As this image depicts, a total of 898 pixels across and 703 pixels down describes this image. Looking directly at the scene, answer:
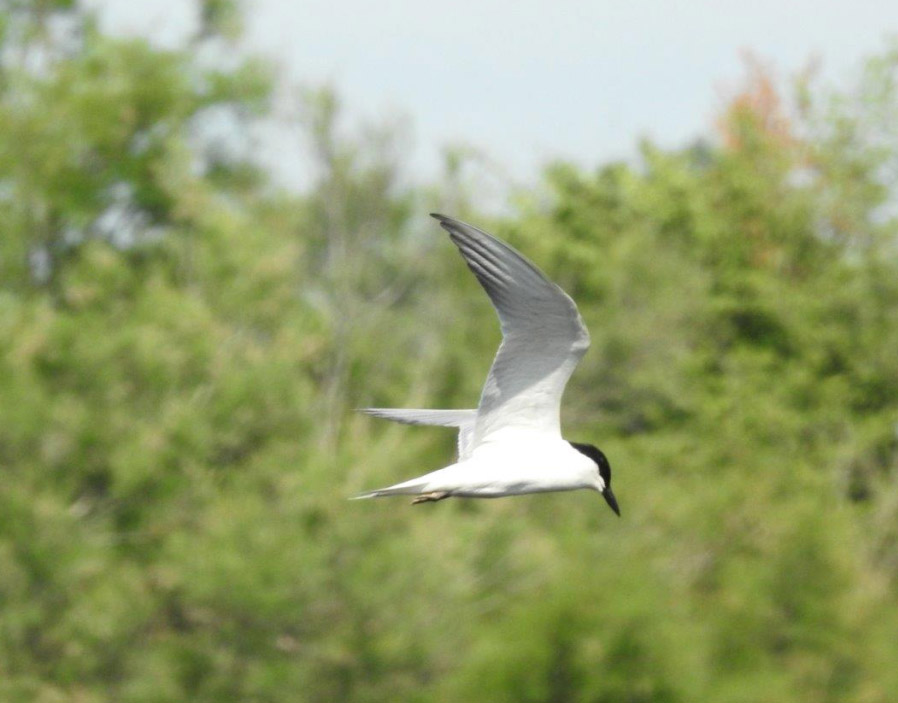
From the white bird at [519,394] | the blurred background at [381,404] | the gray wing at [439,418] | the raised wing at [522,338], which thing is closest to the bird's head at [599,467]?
the white bird at [519,394]

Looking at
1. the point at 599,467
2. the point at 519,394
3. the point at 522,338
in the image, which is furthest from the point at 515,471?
the point at 599,467

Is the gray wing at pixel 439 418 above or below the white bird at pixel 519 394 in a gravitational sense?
below

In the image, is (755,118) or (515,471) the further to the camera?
(755,118)

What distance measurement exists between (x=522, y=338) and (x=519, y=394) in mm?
331

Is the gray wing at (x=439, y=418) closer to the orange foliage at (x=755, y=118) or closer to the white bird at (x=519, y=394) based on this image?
the white bird at (x=519, y=394)

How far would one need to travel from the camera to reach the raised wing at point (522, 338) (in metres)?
7.97

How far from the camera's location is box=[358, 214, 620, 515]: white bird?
26.3 ft

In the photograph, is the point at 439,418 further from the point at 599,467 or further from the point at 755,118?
the point at 755,118

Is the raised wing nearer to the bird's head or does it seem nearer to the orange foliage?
the bird's head

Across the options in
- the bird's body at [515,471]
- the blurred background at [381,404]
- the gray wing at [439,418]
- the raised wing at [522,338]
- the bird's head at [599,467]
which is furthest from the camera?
the blurred background at [381,404]

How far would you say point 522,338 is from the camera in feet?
27.0

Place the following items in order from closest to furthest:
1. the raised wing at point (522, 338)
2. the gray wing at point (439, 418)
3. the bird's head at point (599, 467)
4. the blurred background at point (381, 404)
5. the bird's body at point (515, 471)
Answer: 1. the raised wing at point (522, 338)
2. the bird's body at point (515, 471)
3. the bird's head at point (599, 467)
4. the gray wing at point (439, 418)
5. the blurred background at point (381, 404)

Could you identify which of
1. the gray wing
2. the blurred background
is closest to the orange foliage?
the blurred background

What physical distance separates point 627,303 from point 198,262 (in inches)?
403
